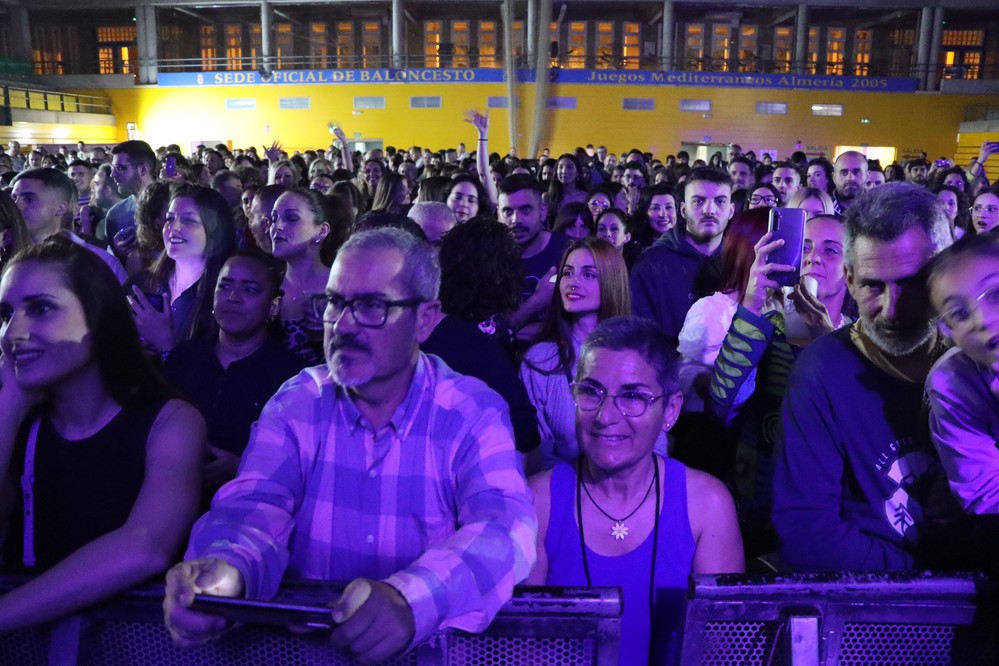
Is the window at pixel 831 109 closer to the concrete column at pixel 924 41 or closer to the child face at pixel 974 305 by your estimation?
the concrete column at pixel 924 41

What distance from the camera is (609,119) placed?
2561 cm

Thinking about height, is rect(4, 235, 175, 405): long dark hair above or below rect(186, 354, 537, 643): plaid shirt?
above

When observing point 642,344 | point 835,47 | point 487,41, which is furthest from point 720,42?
point 642,344

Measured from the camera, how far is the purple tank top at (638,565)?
1567 millimetres

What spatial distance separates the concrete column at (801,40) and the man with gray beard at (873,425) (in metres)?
27.0

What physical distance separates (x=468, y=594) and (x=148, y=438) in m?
0.79

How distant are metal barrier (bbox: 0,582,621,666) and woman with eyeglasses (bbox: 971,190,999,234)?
562cm

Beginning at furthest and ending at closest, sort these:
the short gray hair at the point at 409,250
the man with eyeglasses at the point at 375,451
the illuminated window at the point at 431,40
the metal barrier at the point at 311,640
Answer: the illuminated window at the point at 431,40 → the short gray hair at the point at 409,250 → the man with eyeglasses at the point at 375,451 → the metal barrier at the point at 311,640

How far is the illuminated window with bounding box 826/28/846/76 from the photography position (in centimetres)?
2994

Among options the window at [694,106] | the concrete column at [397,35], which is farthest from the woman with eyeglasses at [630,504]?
the concrete column at [397,35]

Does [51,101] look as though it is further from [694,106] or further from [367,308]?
[367,308]

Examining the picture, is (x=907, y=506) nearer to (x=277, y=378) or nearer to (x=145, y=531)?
(x=145, y=531)

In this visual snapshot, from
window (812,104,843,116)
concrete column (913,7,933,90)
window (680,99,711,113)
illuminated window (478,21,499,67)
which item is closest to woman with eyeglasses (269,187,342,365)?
window (680,99,711,113)

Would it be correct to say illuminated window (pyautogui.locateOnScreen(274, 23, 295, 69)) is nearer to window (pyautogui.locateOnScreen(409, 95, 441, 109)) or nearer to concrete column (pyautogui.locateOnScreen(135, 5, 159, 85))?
concrete column (pyautogui.locateOnScreen(135, 5, 159, 85))
